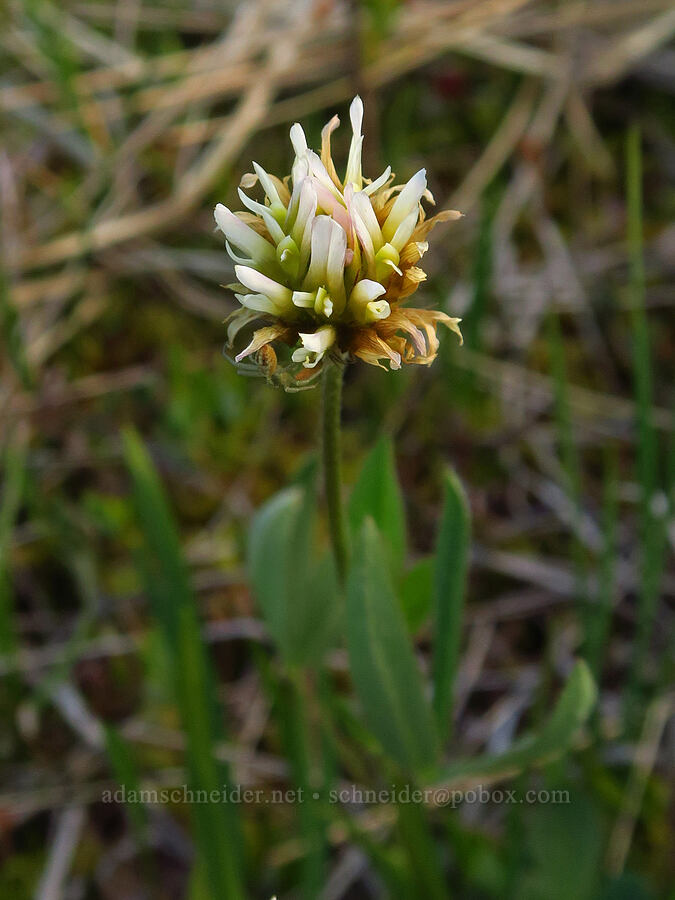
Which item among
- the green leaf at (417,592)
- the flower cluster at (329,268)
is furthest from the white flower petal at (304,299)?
the green leaf at (417,592)

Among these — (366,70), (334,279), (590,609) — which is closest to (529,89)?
(366,70)

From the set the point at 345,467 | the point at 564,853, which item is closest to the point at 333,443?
the point at 564,853

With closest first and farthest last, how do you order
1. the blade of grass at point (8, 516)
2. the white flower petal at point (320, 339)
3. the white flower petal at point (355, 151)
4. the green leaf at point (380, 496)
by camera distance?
the white flower petal at point (320, 339) → the white flower petal at point (355, 151) → the green leaf at point (380, 496) → the blade of grass at point (8, 516)

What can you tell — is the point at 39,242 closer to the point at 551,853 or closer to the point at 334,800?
the point at 334,800

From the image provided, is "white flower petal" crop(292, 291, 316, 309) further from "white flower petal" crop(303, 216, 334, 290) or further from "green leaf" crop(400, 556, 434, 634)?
"green leaf" crop(400, 556, 434, 634)

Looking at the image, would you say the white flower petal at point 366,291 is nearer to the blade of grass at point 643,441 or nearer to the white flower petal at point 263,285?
the white flower petal at point 263,285

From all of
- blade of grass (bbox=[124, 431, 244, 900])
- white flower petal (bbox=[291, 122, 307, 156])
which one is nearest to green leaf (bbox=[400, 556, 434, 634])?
blade of grass (bbox=[124, 431, 244, 900])

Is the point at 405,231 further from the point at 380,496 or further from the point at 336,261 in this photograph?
the point at 380,496
